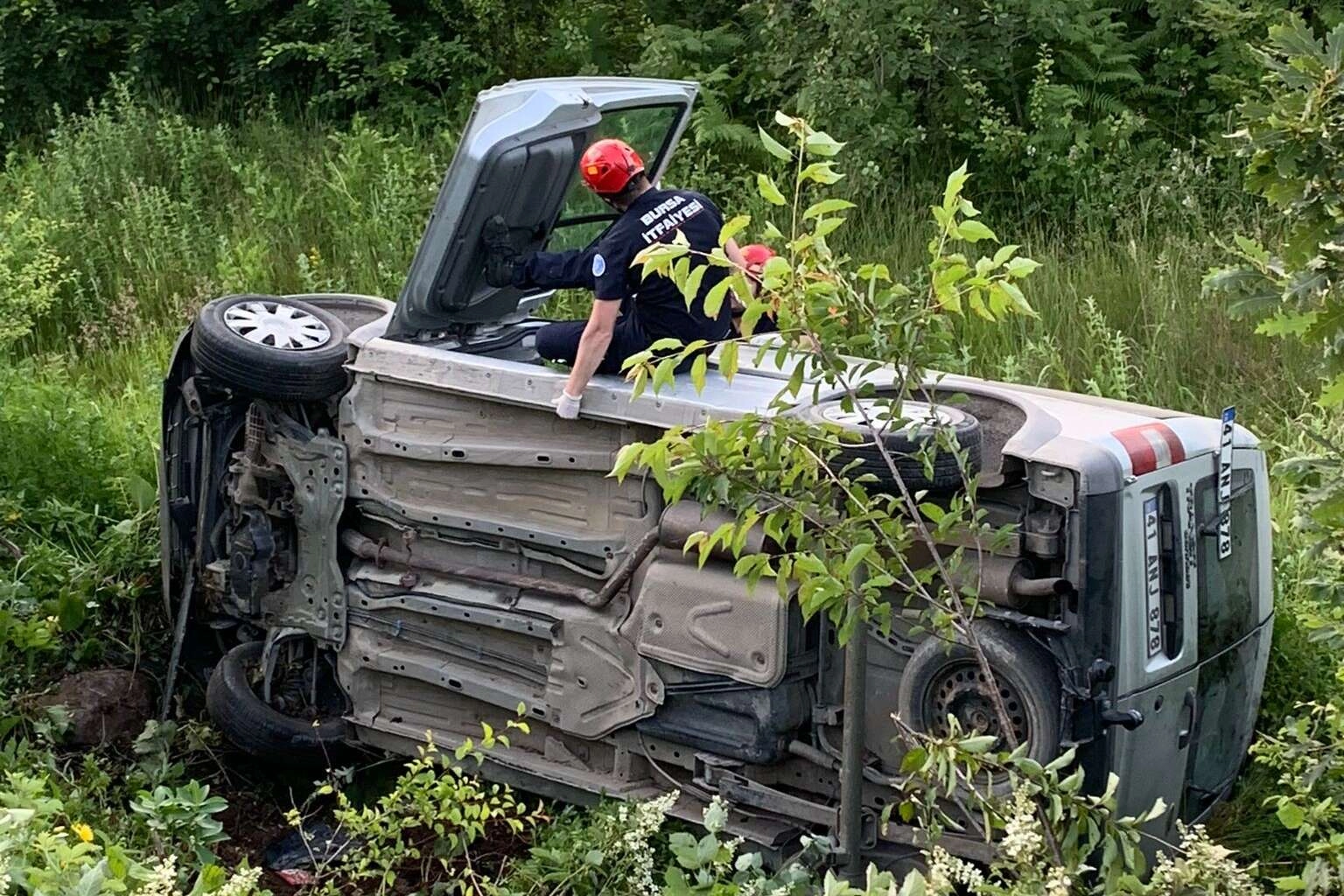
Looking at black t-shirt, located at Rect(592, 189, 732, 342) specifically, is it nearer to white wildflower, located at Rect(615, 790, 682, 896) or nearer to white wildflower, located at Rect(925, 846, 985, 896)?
white wildflower, located at Rect(615, 790, 682, 896)

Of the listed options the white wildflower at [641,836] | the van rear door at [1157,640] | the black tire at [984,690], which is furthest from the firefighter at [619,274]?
the van rear door at [1157,640]

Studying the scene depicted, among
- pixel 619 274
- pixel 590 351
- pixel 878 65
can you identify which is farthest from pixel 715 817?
pixel 878 65

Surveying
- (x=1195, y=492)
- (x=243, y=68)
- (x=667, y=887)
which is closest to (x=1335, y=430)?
(x=1195, y=492)

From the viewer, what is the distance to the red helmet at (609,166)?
589 centimetres

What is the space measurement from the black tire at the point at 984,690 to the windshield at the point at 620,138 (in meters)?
2.41

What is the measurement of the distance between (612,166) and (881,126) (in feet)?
15.5

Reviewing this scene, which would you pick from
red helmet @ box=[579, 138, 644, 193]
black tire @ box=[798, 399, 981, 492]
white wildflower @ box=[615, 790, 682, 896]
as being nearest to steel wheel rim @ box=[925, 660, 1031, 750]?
black tire @ box=[798, 399, 981, 492]

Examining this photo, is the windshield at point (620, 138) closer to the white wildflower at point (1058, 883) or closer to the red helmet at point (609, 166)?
the red helmet at point (609, 166)

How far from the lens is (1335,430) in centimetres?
716

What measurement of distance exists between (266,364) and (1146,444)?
315 cm

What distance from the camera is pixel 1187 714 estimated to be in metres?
5.12

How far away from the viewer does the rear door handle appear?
16.8ft

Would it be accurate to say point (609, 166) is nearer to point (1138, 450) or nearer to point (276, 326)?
point (276, 326)

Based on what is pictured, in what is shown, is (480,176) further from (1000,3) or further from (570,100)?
(1000,3)
